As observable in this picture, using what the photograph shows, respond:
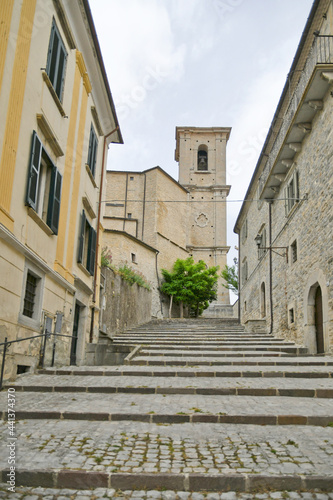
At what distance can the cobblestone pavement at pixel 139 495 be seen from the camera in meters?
3.27

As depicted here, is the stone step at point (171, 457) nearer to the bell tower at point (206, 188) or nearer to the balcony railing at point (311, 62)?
the balcony railing at point (311, 62)

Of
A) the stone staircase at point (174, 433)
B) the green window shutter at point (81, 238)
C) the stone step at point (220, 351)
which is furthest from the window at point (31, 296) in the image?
the stone step at point (220, 351)

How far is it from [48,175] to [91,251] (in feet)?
12.7

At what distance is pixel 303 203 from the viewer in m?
13.9

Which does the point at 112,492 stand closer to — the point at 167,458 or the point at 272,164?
the point at 167,458

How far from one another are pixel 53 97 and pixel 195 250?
37.0m

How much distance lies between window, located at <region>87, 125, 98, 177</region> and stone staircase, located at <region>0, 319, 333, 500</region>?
701 centimetres

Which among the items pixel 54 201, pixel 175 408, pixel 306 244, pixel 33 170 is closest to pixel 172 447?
pixel 175 408

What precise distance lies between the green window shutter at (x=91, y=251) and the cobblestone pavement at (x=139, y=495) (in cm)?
960

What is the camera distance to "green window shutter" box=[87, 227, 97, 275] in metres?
12.9

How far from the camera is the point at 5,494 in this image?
329 centimetres

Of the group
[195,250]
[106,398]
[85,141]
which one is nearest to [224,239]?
[195,250]

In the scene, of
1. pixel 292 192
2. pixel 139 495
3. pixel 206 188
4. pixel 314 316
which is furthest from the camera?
pixel 206 188

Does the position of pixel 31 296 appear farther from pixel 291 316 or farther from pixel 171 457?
pixel 291 316
